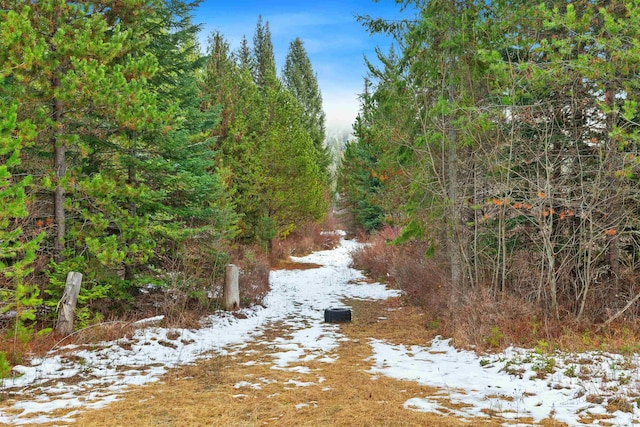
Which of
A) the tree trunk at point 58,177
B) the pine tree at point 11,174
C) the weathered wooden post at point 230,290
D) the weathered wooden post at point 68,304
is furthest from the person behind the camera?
the weathered wooden post at point 230,290

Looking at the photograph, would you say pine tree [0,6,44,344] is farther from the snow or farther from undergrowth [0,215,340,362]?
the snow

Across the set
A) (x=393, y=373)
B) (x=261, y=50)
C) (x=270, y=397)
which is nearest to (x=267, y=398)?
(x=270, y=397)

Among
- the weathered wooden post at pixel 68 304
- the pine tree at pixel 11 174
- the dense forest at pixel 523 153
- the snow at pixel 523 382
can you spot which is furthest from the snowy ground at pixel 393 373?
the dense forest at pixel 523 153

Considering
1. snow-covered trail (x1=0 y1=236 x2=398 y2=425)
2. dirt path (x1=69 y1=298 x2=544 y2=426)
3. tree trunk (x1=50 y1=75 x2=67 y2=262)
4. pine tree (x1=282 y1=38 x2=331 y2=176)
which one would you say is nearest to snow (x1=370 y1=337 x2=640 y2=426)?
dirt path (x1=69 y1=298 x2=544 y2=426)

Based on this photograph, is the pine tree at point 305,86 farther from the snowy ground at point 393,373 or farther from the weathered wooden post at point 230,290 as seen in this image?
the snowy ground at point 393,373

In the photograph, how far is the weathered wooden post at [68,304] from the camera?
795 cm

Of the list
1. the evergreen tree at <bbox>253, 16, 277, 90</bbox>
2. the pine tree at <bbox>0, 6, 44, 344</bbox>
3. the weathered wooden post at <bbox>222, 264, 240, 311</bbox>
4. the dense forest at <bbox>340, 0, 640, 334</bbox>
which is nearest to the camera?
the pine tree at <bbox>0, 6, 44, 344</bbox>

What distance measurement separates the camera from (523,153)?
9.03 m

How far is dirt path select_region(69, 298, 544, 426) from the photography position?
4.86 m

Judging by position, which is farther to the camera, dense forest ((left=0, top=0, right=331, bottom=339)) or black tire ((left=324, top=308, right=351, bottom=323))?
black tire ((left=324, top=308, right=351, bottom=323))

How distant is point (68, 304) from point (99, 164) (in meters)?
3.16

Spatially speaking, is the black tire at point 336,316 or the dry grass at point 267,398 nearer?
the dry grass at point 267,398

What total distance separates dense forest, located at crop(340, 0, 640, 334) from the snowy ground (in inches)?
62.5

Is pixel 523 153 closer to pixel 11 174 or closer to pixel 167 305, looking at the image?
pixel 167 305
